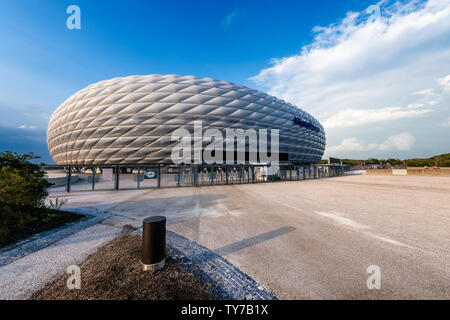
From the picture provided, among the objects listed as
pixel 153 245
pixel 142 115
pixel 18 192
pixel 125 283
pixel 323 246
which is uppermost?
pixel 142 115

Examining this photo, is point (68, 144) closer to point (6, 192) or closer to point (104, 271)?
point (6, 192)

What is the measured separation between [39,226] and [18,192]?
0.92 metres

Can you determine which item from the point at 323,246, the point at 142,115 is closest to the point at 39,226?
the point at 323,246

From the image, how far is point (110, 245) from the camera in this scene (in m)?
3.04

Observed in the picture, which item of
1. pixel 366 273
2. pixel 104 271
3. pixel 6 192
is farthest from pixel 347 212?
pixel 6 192

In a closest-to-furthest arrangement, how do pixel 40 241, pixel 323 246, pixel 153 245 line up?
1. pixel 153 245
2. pixel 323 246
3. pixel 40 241

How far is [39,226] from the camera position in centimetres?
400

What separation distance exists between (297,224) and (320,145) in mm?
50157

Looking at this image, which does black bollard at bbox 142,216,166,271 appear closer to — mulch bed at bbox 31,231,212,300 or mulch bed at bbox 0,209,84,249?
mulch bed at bbox 31,231,212,300

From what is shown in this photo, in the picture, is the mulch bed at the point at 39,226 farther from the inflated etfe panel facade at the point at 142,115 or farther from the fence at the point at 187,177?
the inflated etfe panel facade at the point at 142,115

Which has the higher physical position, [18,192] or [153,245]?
[18,192]

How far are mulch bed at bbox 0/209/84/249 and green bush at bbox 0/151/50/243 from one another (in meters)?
0.10

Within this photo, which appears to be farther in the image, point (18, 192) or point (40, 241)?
point (18, 192)

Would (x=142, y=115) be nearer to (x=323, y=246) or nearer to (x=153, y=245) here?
(x=153, y=245)
